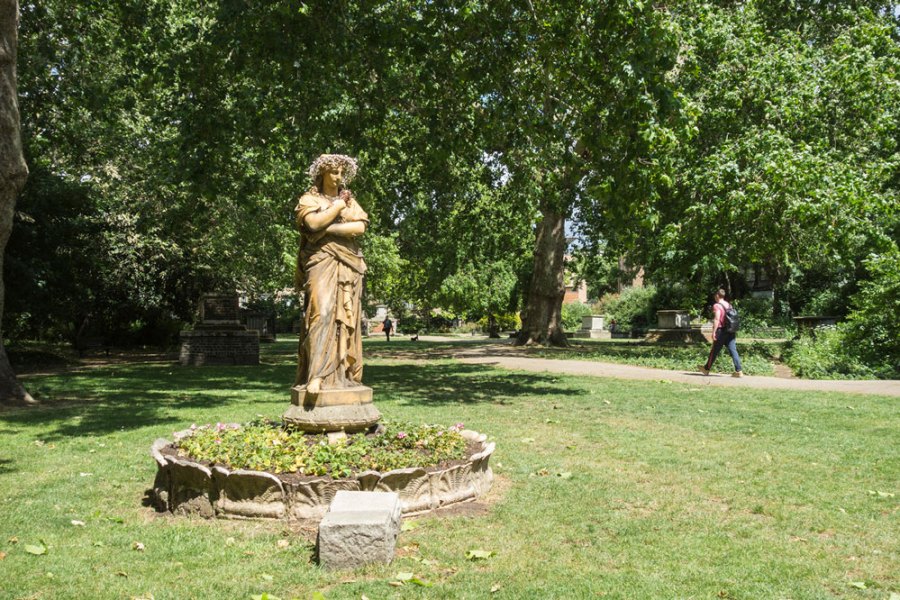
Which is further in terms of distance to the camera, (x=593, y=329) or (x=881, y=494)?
(x=593, y=329)

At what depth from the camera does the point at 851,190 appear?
1597cm

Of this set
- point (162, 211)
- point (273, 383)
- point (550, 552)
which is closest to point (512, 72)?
point (273, 383)

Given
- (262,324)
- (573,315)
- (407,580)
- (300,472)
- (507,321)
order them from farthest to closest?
(573,315) < (507,321) < (262,324) < (300,472) < (407,580)

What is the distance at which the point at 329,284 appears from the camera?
21.2 feet

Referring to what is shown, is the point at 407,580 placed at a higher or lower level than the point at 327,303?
lower

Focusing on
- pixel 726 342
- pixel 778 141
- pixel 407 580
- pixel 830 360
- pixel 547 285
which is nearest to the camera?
pixel 407 580

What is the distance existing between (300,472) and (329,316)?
4.97 feet

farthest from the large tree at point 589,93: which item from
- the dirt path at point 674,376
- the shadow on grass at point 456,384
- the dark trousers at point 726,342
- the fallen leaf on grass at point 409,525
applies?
the fallen leaf on grass at point 409,525

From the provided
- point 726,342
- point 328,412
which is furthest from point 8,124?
point 726,342

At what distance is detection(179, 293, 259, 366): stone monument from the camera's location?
20.3 metres

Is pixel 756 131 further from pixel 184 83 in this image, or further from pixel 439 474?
pixel 439 474

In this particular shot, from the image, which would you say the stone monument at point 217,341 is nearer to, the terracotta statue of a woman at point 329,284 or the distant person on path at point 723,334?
the distant person on path at point 723,334

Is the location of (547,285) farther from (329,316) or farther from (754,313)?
(329,316)

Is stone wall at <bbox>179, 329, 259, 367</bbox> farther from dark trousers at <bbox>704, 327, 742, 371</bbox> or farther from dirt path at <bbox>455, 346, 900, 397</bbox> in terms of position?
dark trousers at <bbox>704, 327, 742, 371</bbox>
